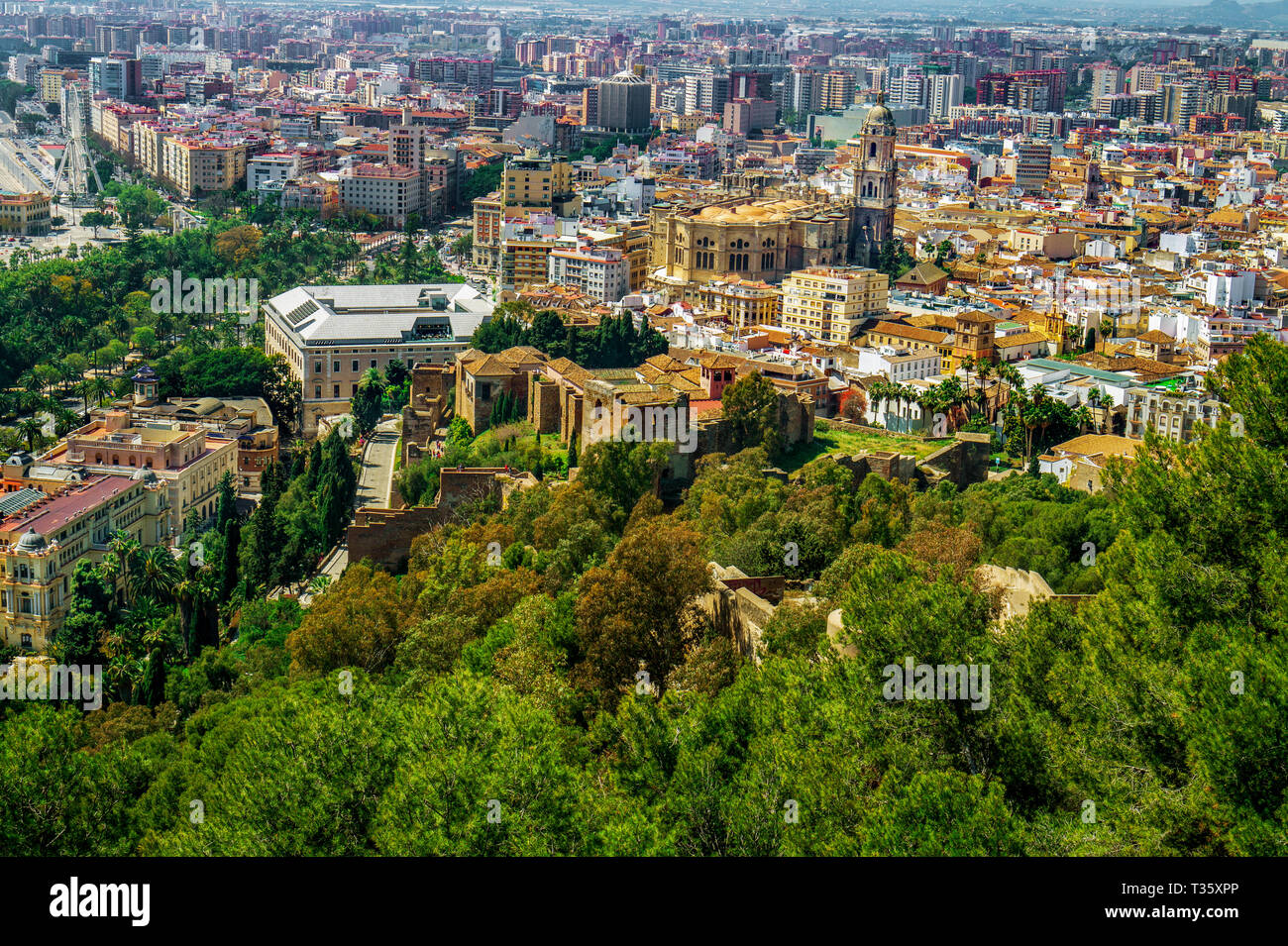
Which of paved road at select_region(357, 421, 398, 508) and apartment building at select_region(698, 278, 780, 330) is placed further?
apartment building at select_region(698, 278, 780, 330)

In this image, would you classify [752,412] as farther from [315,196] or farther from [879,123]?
[315,196]

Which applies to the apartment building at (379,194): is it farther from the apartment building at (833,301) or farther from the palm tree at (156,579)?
the palm tree at (156,579)

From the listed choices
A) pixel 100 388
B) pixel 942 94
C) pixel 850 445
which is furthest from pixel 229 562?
pixel 942 94

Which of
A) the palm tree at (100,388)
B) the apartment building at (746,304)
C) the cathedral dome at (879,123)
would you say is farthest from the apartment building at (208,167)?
the apartment building at (746,304)

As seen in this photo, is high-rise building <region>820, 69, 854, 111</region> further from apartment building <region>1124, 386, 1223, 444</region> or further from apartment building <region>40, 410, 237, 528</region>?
apartment building <region>40, 410, 237, 528</region>

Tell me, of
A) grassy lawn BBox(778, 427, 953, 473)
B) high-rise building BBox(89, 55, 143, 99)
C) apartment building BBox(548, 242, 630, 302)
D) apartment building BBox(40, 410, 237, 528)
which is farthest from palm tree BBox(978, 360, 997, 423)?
high-rise building BBox(89, 55, 143, 99)
